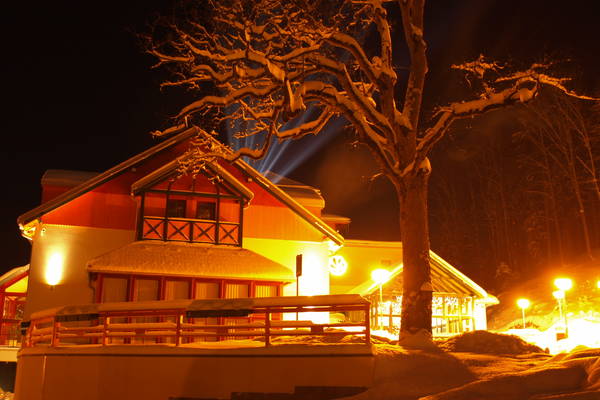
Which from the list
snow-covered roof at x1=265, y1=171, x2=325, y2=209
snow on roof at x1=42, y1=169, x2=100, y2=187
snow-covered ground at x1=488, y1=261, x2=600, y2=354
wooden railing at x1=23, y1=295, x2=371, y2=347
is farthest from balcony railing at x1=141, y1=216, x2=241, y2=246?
snow-covered ground at x1=488, y1=261, x2=600, y2=354

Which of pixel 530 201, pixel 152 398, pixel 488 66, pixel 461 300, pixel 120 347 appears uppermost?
pixel 530 201

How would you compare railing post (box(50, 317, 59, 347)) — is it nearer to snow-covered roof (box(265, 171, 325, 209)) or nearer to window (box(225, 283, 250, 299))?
window (box(225, 283, 250, 299))

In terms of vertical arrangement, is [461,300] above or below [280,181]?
below

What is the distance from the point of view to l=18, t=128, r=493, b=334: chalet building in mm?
21609

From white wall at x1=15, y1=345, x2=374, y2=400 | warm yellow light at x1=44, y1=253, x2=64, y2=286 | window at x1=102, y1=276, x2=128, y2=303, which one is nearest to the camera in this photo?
white wall at x1=15, y1=345, x2=374, y2=400

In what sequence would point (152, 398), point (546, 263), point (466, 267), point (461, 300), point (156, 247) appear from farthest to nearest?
1. point (466, 267)
2. point (546, 263)
3. point (461, 300)
4. point (156, 247)
5. point (152, 398)

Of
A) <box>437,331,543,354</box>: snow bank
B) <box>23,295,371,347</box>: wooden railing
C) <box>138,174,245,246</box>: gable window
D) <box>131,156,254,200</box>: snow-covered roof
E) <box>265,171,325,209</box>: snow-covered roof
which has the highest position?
<box>265,171,325,209</box>: snow-covered roof

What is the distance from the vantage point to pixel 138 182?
2228 cm

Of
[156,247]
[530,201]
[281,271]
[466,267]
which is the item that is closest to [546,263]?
[530,201]

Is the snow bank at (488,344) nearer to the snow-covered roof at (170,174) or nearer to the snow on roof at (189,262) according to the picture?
the snow on roof at (189,262)

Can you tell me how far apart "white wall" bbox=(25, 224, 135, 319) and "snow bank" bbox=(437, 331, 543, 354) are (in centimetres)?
1311

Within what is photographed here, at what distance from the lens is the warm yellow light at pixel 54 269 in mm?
21750

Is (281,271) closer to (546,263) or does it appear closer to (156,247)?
(156,247)

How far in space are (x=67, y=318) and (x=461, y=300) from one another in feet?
65.4
